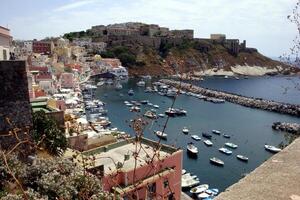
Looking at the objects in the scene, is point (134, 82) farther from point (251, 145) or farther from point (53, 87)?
point (251, 145)

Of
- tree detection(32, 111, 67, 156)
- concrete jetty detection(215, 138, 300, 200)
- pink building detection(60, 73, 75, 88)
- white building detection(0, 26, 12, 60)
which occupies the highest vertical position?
white building detection(0, 26, 12, 60)

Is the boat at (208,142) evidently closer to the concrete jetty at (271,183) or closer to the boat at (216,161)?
the boat at (216,161)

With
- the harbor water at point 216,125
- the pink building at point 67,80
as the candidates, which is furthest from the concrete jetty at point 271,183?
the pink building at point 67,80

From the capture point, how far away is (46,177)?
6992 millimetres

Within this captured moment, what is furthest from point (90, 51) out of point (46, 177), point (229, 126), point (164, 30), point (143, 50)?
point (46, 177)

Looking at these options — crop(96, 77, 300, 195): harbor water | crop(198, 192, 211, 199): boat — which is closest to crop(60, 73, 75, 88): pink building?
crop(96, 77, 300, 195): harbor water

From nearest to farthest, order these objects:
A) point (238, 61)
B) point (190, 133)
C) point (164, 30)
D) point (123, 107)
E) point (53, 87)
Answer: point (190, 133)
point (53, 87)
point (123, 107)
point (238, 61)
point (164, 30)

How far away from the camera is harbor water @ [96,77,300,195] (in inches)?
920

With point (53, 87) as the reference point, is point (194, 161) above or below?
below

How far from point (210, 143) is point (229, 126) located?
26.2 feet

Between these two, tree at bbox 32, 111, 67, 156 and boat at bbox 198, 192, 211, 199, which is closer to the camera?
tree at bbox 32, 111, 67, 156

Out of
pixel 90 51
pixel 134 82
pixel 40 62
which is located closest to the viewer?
pixel 40 62

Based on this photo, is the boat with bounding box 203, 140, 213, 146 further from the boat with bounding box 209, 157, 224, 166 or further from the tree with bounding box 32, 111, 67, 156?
the tree with bounding box 32, 111, 67, 156

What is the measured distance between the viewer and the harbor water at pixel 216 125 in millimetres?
23359
